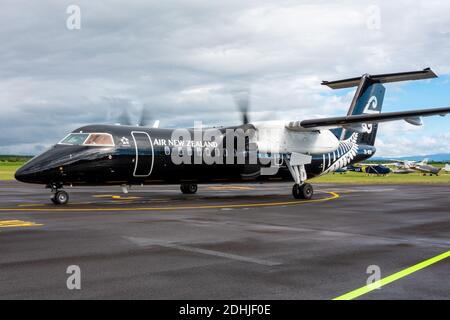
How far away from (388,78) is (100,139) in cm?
1654

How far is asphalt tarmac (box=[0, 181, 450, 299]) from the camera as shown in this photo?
5.91 metres

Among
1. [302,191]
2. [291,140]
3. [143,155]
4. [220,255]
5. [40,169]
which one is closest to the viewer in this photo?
[220,255]

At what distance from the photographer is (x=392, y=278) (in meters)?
6.57

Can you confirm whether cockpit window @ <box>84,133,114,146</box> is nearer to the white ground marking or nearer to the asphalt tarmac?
the asphalt tarmac

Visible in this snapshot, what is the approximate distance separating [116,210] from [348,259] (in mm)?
10207

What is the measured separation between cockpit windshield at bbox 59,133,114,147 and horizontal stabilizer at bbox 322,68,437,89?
15.8 m

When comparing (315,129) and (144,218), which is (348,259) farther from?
(315,129)

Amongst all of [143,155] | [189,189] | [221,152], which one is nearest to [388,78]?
[221,152]

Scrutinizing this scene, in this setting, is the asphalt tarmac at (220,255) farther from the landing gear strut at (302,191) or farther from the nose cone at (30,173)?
the landing gear strut at (302,191)

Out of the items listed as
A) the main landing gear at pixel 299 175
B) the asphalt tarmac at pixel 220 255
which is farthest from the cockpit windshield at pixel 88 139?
the main landing gear at pixel 299 175

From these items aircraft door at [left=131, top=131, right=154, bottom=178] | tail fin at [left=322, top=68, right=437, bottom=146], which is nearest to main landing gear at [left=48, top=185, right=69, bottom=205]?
aircraft door at [left=131, top=131, right=154, bottom=178]

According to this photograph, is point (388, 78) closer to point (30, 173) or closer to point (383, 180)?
point (30, 173)

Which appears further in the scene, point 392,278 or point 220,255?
point 220,255
